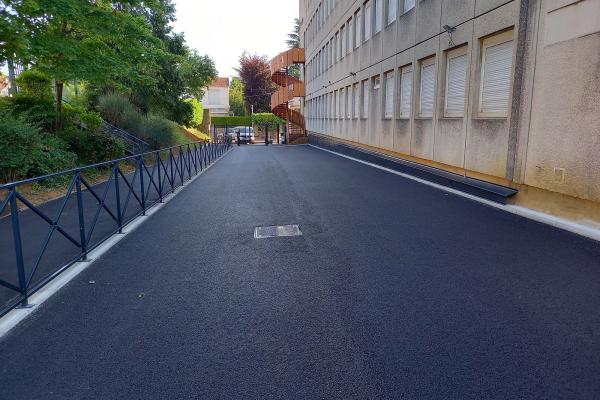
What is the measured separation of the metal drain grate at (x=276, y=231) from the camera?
22.6 ft

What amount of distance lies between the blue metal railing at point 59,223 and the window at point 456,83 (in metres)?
7.72

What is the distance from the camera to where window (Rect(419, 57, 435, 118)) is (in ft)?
43.4

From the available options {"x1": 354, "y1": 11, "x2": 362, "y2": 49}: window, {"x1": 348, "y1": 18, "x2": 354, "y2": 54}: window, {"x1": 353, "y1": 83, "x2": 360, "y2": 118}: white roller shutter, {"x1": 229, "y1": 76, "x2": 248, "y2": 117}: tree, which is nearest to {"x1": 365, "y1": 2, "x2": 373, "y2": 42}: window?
{"x1": 354, "y1": 11, "x2": 362, "y2": 49}: window

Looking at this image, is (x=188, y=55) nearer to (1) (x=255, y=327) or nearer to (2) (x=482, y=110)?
(2) (x=482, y=110)

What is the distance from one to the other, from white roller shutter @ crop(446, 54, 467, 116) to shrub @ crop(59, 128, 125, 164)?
36.4 ft

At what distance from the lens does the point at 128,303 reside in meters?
4.36

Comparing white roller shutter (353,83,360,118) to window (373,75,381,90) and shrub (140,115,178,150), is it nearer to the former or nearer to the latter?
window (373,75,381,90)

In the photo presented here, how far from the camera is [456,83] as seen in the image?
458 inches

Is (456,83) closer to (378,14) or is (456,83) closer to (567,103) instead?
(567,103)

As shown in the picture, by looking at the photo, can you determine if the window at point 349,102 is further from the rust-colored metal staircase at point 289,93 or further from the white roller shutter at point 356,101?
the rust-colored metal staircase at point 289,93

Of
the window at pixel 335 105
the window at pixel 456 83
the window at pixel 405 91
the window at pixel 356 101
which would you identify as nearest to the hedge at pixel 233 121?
the window at pixel 335 105

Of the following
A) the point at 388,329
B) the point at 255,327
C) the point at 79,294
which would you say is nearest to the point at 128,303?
the point at 79,294

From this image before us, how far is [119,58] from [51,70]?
1940 mm

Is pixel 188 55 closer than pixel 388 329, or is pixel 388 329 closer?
pixel 388 329
